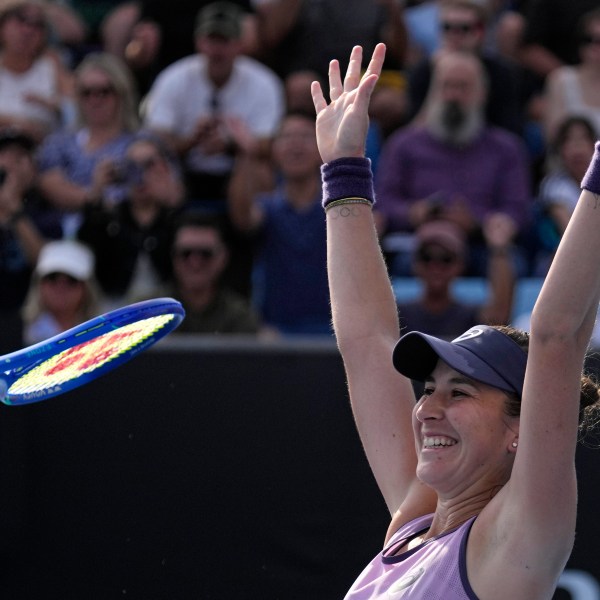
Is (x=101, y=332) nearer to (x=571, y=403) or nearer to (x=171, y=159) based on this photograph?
(x=571, y=403)

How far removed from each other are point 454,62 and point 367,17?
111 cm

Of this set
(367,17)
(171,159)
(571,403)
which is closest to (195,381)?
(171,159)

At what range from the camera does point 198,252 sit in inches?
251

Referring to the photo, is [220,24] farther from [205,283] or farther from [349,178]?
[349,178]

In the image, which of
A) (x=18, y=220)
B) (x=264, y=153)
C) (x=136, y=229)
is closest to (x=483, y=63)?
(x=264, y=153)

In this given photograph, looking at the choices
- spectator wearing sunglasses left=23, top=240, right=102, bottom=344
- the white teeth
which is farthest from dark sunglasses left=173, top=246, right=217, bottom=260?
the white teeth

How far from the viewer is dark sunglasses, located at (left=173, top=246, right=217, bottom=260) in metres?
6.37

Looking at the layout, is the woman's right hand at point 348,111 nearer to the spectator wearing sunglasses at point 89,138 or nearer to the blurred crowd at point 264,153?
the blurred crowd at point 264,153

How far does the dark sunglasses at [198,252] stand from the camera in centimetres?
637

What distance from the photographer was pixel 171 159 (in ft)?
23.4

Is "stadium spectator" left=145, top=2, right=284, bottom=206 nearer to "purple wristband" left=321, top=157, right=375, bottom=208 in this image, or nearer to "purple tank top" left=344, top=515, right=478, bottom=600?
"purple wristband" left=321, top=157, right=375, bottom=208

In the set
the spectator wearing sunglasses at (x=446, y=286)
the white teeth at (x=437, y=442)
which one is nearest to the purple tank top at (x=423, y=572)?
the white teeth at (x=437, y=442)

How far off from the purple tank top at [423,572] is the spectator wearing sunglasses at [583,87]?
537 cm

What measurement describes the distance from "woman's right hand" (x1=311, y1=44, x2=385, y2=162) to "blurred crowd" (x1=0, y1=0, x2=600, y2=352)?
305cm
